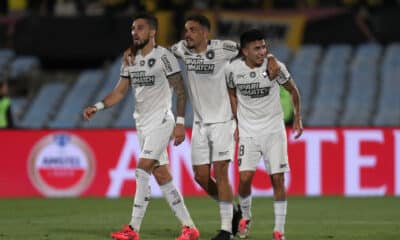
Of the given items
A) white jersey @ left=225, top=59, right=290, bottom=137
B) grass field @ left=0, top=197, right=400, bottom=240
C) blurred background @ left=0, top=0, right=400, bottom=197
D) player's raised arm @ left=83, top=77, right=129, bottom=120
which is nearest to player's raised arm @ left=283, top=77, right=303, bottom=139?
white jersey @ left=225, top=59, right=290, bottom=137

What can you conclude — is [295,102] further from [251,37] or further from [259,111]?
[251,37]

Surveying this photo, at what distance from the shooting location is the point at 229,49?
1291cm

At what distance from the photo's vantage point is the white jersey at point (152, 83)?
12.6 m

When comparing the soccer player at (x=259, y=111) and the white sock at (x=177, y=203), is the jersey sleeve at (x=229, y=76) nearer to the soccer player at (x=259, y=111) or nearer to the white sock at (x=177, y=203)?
the soccer player at (x=259, y=111)

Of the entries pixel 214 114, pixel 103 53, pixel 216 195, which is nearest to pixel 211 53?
pixel 214 114

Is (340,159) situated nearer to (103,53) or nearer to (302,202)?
(302,202)

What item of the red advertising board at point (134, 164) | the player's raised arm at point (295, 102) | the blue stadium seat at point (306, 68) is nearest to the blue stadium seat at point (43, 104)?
the red advertising board at point (134, 164)

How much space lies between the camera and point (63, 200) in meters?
19.7

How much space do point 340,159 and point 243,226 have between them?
7371 millimetres

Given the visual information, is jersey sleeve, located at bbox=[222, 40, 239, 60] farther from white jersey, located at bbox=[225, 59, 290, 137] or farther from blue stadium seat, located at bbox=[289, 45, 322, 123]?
blue stadium seat, located at bbox=[289, 45, 322, 123]

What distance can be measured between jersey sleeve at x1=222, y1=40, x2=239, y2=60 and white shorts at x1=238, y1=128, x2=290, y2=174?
0.92m

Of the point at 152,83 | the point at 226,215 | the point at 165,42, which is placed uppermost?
the point at 165,42

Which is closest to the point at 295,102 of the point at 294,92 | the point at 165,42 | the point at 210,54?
the point at 294,92

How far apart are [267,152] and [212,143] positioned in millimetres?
665
